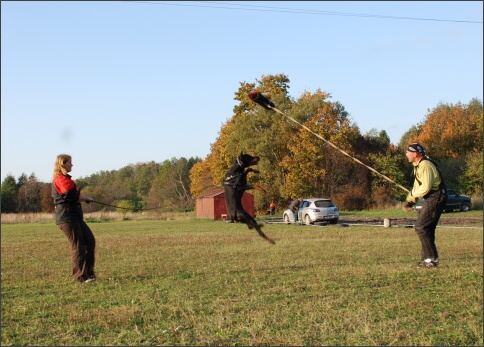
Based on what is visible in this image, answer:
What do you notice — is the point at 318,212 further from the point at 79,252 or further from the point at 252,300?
the point at 252,300

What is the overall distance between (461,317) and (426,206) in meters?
4.22

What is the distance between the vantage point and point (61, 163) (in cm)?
1215

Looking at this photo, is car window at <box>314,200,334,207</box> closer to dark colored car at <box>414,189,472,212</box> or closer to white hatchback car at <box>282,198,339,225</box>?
white hatchback car at <box>282,198,339,225</box>

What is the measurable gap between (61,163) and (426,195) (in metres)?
7.53

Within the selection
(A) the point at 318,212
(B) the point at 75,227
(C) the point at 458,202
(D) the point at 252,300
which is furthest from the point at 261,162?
(C) the point at 458,202

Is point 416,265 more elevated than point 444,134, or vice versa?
point 444,134

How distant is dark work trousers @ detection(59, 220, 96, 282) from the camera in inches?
512

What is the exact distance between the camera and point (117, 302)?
10.4 metres

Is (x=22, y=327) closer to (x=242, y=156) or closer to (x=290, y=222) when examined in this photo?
(x=242, y=156)

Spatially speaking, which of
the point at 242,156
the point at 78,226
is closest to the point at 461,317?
the point at 242,156

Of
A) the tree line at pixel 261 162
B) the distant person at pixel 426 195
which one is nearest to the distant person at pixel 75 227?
the tree line at pixel 261 162

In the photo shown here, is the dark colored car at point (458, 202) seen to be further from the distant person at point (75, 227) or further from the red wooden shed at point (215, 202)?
the distant person at point (75, 227)

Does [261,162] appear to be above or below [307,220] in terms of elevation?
above

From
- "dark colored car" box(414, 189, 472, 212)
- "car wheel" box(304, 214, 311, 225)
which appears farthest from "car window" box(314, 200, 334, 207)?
→ "dark colored car" box(414, 189, 472, 212)
